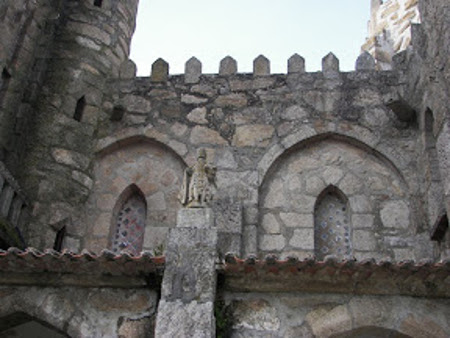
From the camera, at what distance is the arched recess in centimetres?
725

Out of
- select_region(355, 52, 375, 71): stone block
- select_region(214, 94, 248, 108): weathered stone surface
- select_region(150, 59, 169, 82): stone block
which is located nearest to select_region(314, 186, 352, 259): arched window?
select_region(214, 94, 248, 108): weathered stone surface

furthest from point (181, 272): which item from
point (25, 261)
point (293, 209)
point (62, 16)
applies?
point (62, 16)

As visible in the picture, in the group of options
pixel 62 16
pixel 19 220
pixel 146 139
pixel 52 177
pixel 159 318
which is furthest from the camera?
pixel 62 16

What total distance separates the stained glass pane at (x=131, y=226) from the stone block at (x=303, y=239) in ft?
7.02

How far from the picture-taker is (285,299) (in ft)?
23.1

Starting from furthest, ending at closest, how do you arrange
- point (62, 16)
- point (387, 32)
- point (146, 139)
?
point (387, 32), point (62, 16), point (146, 139)

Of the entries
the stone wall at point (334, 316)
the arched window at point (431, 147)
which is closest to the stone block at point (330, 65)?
the arched window at point (431, 147)

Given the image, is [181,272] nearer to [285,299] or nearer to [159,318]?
[159,318]

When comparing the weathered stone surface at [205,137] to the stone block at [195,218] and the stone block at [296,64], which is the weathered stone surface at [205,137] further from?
the stone block at [195,218]

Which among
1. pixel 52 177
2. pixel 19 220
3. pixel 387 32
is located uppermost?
pixel 387 32

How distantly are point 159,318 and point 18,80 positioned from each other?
513 cm

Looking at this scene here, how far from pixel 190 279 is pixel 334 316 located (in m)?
1.47

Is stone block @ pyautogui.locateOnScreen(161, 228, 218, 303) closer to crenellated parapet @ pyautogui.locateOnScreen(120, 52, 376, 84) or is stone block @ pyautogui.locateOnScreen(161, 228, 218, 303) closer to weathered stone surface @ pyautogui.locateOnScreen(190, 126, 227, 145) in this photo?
weathered stone surface @ pyautogui.locateOnScreen(190, 126, 227, 145)

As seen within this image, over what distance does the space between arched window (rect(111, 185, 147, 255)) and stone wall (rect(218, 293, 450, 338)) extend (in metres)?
3.02
